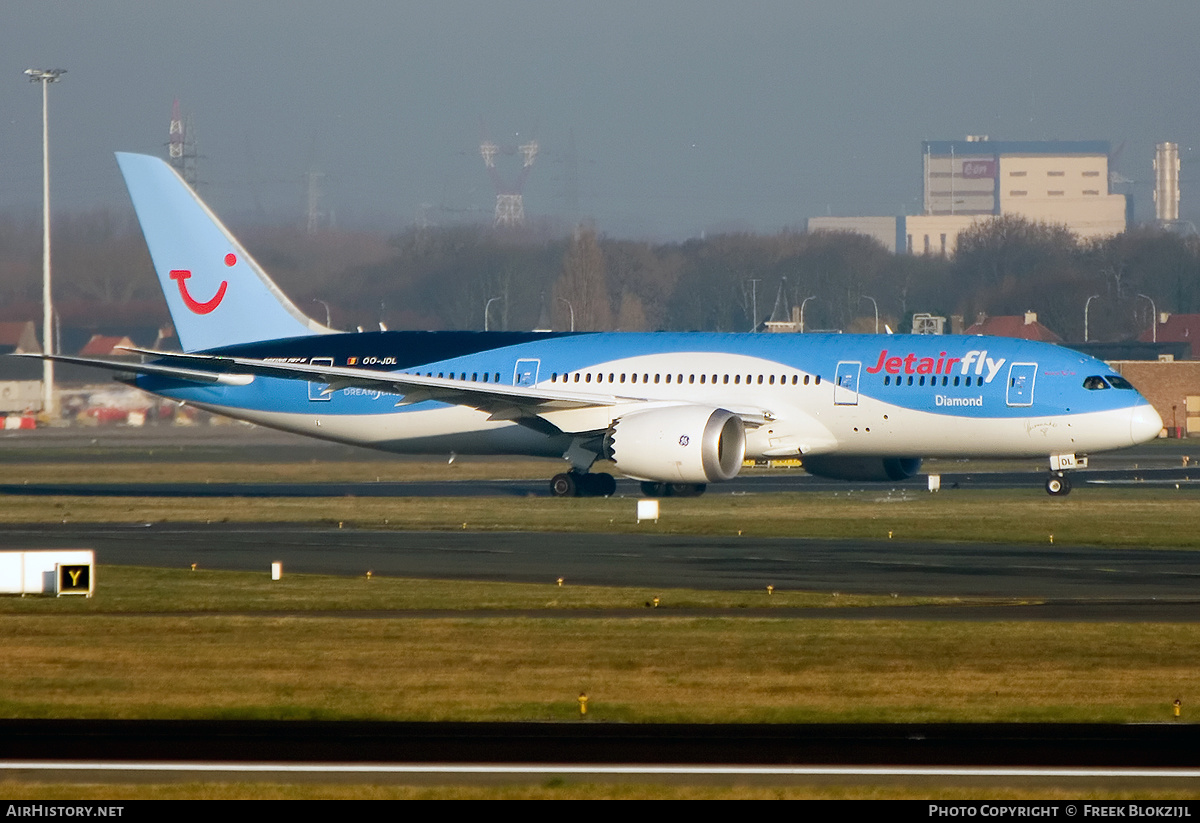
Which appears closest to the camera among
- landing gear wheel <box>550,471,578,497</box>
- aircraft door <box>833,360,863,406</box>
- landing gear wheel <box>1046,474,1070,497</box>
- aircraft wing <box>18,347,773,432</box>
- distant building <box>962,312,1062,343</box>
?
aircraft door <box>833,360,863,406</box>

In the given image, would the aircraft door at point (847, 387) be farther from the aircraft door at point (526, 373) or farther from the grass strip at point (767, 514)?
the aircraft door at point (526, 373)

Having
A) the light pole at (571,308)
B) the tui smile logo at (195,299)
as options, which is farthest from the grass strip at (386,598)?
the light pole at (571,308)

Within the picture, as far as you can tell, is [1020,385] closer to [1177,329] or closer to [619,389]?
[619,389]

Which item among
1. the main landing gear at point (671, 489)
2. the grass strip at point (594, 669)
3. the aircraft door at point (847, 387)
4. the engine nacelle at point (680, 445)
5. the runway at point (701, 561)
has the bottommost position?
the grass strip at point (594, 669)

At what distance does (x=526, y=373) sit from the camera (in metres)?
46.8

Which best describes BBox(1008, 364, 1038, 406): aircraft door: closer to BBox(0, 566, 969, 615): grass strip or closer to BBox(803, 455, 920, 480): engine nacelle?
BBox(803, 455, 920, 480): engine nacelle

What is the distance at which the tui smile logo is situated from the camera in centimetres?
5022

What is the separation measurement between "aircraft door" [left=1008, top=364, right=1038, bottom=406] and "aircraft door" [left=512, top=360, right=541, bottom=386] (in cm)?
1253

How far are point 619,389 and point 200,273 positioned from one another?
44.0 feet

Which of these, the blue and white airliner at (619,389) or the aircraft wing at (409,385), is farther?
the aircraft wing at (409,385)

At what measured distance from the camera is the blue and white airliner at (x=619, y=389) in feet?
142

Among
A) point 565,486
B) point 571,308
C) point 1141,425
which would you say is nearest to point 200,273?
point 565,486

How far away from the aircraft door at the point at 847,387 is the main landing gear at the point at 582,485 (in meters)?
6.54

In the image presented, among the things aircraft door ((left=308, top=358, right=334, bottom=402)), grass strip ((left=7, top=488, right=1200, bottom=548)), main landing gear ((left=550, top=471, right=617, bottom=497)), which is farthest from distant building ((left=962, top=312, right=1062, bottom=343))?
aircraft door ((left=308, top=358, right=334, bottom=402))
